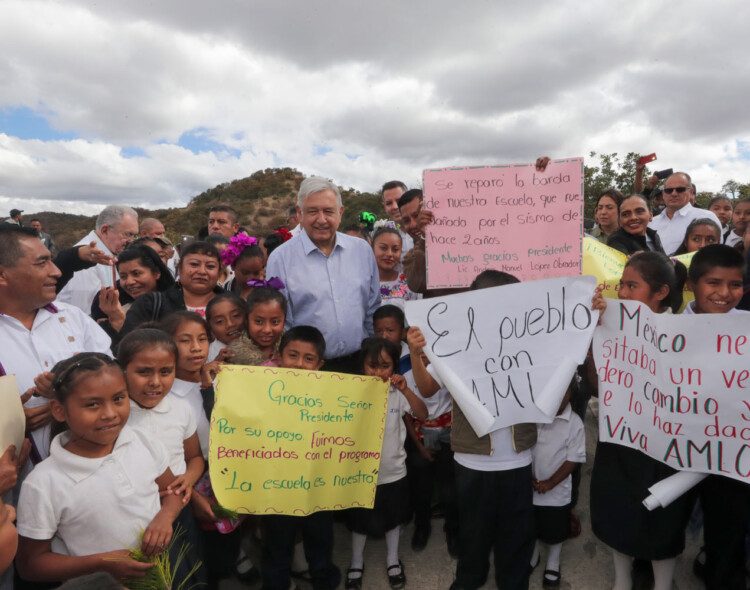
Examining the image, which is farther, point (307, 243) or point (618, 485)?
point (307, 243)

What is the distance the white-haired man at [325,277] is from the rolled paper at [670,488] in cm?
196

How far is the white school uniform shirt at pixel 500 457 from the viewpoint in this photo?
8.16 ft

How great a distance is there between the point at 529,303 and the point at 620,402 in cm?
73

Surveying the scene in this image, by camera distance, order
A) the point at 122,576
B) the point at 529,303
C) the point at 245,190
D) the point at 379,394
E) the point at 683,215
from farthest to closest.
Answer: the point at 245,190, the point at 683,215, the point at 379,394, the point at 529,303, the point at 122,576

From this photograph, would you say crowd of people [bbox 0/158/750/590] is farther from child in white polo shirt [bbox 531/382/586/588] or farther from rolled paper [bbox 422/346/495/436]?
rolled paper [bbox 422/346/495/436]

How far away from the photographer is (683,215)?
18.4 ft

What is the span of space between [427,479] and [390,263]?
6.03 feet

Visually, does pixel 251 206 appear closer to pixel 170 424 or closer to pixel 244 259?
pixel 244 259

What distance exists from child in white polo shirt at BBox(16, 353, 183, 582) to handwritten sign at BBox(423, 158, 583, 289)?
201 centimetres

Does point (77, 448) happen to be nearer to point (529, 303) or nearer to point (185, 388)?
point (185, 388)

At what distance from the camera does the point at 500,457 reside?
2.50 m

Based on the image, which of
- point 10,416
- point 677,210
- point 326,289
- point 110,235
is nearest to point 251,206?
point 110,235

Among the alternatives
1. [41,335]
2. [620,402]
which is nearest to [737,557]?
[620,402]

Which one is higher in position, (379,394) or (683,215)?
(683,215)
